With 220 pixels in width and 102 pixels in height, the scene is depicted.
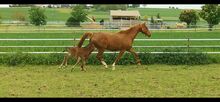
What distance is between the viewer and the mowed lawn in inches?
246

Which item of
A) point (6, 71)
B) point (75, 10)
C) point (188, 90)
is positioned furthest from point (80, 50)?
point (75, 10)

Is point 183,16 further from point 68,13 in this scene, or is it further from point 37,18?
point 68,13

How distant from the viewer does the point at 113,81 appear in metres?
7.59

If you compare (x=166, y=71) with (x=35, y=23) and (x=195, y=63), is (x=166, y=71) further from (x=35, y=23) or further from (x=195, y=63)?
(x=35, y=23)

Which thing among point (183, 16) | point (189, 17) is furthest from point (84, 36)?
point (183, 16)

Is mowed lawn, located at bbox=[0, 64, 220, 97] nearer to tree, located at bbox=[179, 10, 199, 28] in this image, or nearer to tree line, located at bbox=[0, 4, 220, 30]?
tree line, located at bbox=[0, 4, 220, 30]

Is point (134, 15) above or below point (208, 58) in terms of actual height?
below

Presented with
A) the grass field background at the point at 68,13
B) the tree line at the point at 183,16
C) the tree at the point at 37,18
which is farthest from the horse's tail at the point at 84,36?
the grass field background at the point at 68,13

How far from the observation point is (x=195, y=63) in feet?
35.2

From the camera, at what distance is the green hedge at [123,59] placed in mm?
10539

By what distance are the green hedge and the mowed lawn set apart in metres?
0.32

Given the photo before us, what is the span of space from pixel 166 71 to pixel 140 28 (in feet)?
5.02

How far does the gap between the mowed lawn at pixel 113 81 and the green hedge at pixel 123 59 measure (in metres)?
0.32

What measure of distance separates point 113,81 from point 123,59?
3100 mm
